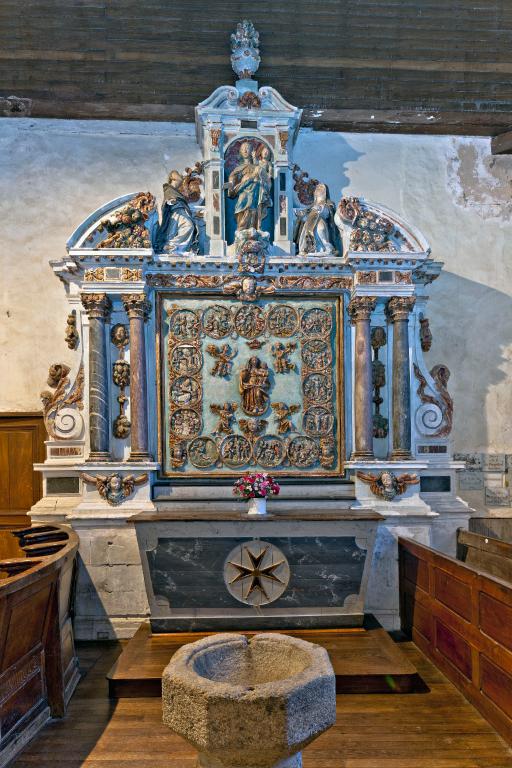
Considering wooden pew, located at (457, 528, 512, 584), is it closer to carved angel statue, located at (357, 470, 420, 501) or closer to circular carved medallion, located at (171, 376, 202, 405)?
carved angel statue, located at (357, 470, 420, 501)

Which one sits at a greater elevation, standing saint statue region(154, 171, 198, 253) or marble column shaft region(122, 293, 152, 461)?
standing saint statue region(154, 171, 198, 253)

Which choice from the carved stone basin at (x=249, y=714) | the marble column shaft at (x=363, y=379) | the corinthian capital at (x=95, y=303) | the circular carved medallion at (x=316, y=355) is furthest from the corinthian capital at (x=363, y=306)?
the carved stone basin at (x=249, y=714)

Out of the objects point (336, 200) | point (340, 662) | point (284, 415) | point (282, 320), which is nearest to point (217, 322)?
point (282, 320)

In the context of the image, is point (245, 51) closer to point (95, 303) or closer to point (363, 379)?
point (95, 303)

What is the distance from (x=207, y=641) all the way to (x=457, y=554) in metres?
4.37

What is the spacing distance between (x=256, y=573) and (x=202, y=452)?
153cm

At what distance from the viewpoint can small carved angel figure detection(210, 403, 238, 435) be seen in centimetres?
633

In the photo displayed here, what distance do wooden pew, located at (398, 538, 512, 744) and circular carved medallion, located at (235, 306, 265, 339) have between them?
2723 mm

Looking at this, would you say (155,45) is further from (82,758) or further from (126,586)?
(82,758)

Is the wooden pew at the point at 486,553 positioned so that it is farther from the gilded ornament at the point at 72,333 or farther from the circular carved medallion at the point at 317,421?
the gilded ornament at the point at 72,333

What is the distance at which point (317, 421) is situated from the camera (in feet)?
21.0

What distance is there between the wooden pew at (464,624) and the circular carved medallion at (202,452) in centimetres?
219

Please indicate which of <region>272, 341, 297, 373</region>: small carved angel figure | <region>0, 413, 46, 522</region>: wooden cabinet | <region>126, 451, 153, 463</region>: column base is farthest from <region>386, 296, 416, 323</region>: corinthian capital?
<region>0, 413, 46, 522</region>: wooden cabinet

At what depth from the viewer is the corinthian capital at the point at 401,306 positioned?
6.30 metres
